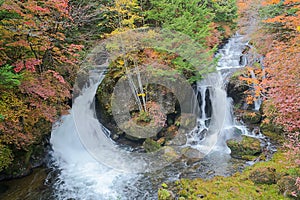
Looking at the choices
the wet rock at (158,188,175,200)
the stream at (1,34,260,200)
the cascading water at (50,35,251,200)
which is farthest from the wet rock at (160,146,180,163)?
the wet rock at (158,188,175,200)

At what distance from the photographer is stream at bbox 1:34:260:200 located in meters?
6.87

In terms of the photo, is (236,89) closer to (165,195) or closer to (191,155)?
(191,155)

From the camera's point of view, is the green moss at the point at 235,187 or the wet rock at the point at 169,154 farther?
the wet rock at the point at 169,154

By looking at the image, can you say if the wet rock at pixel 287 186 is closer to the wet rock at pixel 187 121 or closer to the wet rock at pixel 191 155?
the wet rock at pixel 191 155

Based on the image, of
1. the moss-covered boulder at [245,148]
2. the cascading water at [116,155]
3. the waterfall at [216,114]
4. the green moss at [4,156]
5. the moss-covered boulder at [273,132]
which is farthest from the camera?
the waterfall at [216,114]

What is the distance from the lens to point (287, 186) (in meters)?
5.45

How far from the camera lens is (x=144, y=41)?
9.82 m

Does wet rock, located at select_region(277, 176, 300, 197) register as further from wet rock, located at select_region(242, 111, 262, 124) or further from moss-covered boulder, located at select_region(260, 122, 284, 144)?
wet rock, located at select_region(242, 111, 262, 124)

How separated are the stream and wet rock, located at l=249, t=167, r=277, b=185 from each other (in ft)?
3.25

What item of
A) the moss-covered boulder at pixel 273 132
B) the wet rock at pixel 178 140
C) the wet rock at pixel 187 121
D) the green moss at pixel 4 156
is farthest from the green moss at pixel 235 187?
the green moss at pixel 4 156

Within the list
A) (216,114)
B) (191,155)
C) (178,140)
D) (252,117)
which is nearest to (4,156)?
(191,155)

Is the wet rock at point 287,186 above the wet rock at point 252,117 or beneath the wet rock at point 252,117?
beneath

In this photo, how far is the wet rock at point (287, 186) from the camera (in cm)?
526

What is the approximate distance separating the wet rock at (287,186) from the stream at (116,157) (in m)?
1.71
